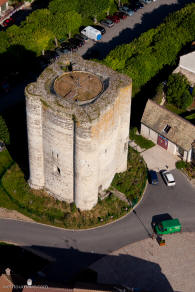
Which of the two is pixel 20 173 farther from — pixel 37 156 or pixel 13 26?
pixel 13 26

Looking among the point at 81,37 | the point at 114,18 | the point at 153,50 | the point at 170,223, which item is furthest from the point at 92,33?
the point at 170,223

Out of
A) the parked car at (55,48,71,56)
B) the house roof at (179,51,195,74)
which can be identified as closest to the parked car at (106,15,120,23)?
the parked car at (55,48,71,56)

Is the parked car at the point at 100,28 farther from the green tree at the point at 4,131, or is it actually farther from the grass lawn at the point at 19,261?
the grass lawn at the point at 19,261

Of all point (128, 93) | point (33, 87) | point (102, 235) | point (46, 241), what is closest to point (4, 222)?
point (46, 241)

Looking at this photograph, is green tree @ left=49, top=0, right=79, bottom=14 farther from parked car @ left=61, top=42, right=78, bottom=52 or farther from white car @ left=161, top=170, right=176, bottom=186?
white car @ left=161, top=170, right=176, bottom=186

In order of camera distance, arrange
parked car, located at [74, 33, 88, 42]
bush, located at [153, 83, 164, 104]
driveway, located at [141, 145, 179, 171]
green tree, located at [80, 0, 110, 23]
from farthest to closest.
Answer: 1. green tree, located at [80, 0, 110, 23]
2. parked car, located at [74, 33, 88, 42]
3. bush, located at [153, 83, 164, 104]
4. driveway, located at [141, 145, 179, 171]

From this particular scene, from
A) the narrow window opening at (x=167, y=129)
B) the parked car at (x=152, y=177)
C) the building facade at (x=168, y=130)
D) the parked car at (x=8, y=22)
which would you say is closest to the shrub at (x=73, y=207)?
the parked car at (x=152, y=177)
